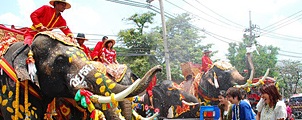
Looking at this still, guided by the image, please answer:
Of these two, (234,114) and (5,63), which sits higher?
(5,63)

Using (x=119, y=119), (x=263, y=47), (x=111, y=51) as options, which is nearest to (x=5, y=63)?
(x=119, y=119)

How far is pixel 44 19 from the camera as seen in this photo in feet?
15.2

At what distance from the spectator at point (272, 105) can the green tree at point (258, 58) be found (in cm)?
2213

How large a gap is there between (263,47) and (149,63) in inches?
499

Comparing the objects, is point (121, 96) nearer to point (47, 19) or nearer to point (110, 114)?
point (110, 114)

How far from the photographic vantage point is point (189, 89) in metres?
11.8

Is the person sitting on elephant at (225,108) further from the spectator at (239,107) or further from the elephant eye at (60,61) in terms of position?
the elephant eye at (60,61)

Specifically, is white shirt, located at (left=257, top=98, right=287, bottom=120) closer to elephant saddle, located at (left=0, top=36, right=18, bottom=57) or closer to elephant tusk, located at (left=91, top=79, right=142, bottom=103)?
elephant tusk, located at (left=91, top=79, right=142, bottom=103)

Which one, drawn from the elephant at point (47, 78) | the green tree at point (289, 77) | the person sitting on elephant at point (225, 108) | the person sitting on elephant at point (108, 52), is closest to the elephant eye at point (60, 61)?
the elephant at point (47, 78)

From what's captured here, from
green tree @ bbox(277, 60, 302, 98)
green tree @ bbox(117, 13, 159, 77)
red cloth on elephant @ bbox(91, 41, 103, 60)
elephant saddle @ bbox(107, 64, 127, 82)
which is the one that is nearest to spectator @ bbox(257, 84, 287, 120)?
elephant saddle @ bbox(107, 64, 127, 82)

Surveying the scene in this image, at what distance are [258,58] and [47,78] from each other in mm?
24134

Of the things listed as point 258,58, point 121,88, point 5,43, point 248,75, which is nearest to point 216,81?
point 248,75

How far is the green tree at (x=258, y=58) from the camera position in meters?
25.2

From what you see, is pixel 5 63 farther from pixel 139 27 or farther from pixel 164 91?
pixel 139 27
